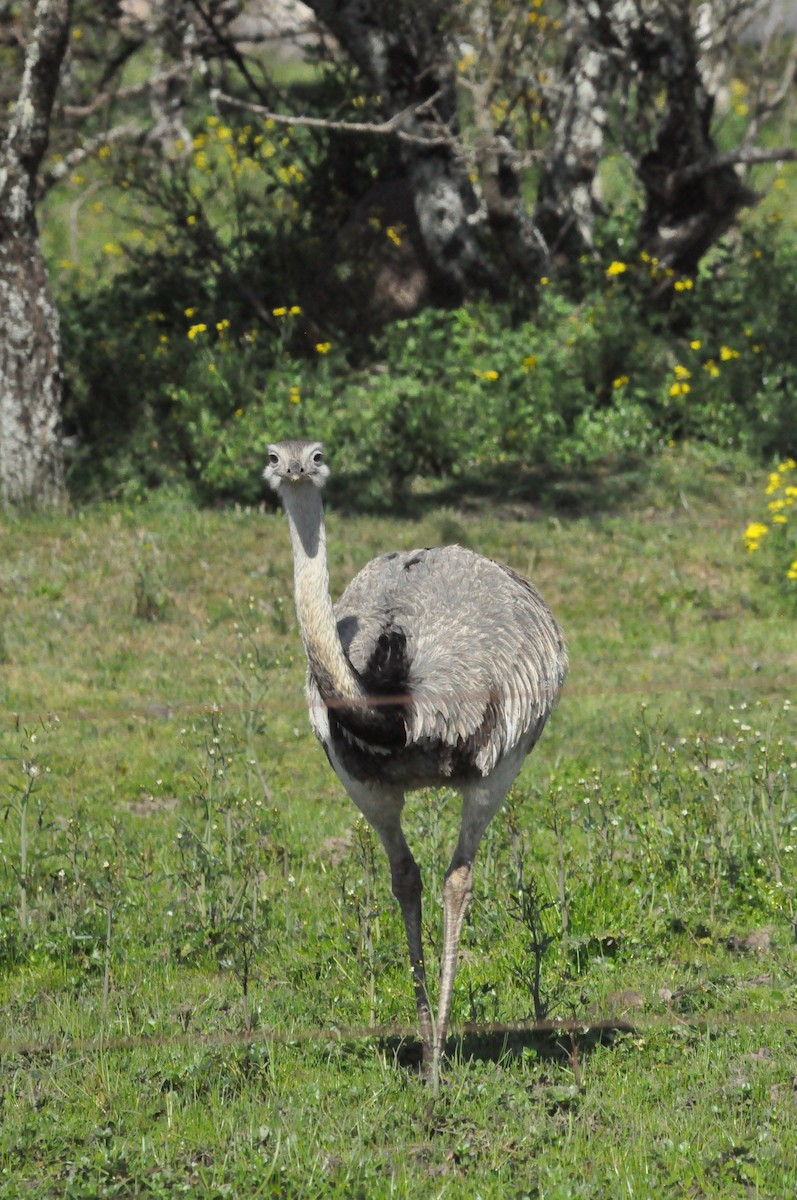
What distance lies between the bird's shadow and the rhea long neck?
4.13 ft

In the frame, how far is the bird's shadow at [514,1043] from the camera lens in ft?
17.7

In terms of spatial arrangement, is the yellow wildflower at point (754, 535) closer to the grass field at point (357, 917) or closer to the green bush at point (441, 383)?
the grass field at point (357, 917)

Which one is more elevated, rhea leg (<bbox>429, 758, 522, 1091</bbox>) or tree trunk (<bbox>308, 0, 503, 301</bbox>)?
tree trunk (<bbox>308, 0, 503, 301</bbox>)

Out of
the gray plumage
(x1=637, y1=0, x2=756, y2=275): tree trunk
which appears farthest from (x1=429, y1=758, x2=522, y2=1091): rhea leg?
(x1=637, y1=0, x2=756, y2=275): tree trunk

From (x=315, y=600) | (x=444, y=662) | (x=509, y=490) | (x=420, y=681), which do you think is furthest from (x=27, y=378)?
(x=315, y=600)

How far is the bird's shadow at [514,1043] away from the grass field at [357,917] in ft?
0.05

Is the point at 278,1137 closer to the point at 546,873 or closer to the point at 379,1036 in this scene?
the point at 379,1036

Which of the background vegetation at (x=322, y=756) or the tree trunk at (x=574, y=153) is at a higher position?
the tree trunk at (x=574, y=153)

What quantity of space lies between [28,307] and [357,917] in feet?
20.6

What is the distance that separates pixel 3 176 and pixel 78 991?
686 centimetres

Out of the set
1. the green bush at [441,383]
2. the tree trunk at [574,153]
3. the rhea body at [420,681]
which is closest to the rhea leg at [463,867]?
the rhea body at [420,681]

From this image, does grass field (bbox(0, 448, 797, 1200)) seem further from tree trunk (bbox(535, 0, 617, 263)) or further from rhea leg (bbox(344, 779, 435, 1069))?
tree trunk (bbox(535, 0, 617, 263))

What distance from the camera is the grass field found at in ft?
15.5

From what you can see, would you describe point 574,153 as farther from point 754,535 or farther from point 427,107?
point 754,535
